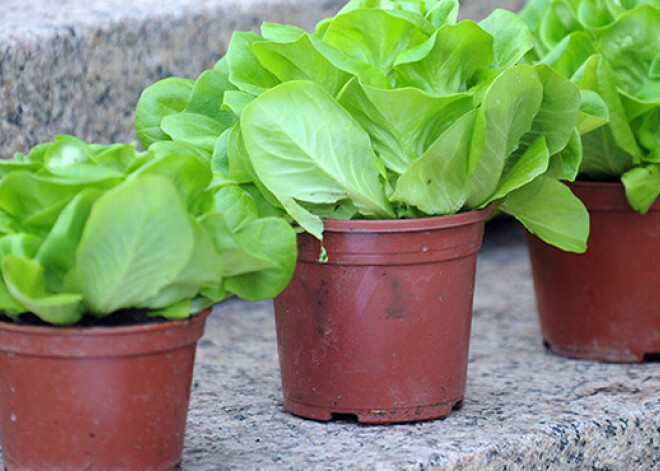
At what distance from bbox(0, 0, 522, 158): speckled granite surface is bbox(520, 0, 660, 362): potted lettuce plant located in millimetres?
516

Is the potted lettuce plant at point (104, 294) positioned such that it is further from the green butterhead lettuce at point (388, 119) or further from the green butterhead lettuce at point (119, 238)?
the green butterhead lettuce at point (388, 119)

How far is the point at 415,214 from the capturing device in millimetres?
1066

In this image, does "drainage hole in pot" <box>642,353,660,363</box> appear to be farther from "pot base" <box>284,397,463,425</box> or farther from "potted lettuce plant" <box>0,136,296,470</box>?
"potted lettuce plant" <box>0,136,296,470</box>

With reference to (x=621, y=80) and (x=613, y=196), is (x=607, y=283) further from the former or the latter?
(x=621, y=80)

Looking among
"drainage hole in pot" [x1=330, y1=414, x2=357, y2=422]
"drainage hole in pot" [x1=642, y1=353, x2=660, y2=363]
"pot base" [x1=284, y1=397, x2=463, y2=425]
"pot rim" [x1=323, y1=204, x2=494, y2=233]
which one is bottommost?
"drainage hole in pot" [x1=642, y1=353, x2=660, y2=363]

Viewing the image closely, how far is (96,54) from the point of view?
1429mm

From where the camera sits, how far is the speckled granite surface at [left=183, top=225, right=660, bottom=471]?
→ 1013 mm

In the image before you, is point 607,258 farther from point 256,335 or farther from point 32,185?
point 32,185

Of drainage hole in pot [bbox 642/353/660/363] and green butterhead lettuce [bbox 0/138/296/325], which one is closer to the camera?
green butterhead lettuce [bbox 0/138/296/325]

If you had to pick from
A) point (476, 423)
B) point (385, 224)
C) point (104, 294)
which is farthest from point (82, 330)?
point (476, 423)

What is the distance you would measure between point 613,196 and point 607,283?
0.40 feet

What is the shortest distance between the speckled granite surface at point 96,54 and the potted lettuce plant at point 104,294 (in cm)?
45

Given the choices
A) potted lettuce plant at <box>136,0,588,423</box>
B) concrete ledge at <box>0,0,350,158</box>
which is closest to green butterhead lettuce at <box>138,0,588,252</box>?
potted lettuce plant at <box>136,0,588,423</box>

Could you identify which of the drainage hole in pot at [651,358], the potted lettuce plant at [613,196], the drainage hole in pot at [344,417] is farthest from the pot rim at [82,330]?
the drainage hole in pot at [651,358]
